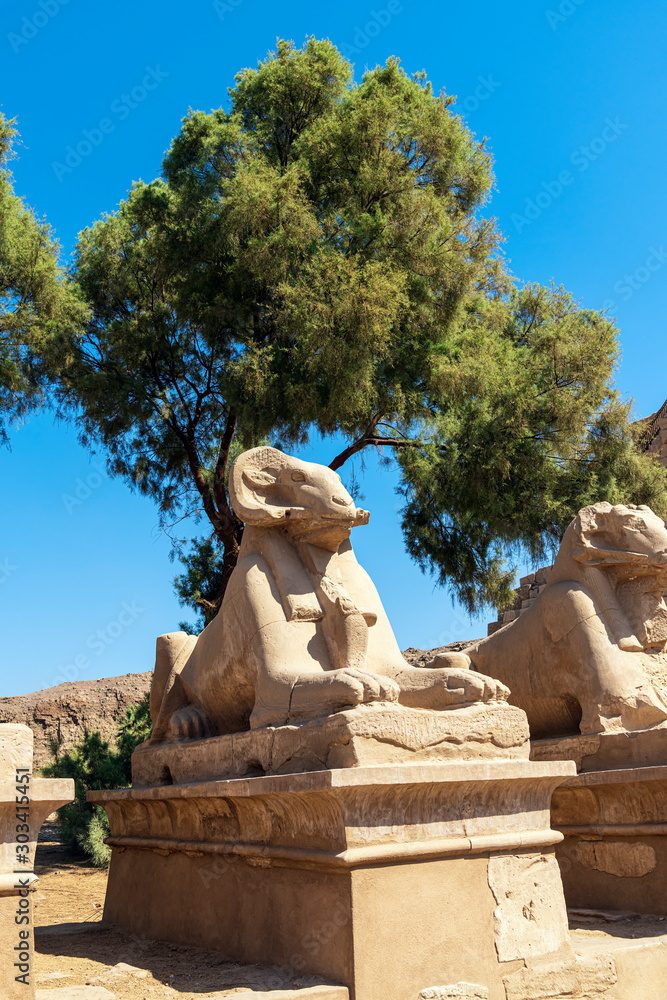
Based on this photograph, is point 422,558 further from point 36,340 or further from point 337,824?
point 337,824

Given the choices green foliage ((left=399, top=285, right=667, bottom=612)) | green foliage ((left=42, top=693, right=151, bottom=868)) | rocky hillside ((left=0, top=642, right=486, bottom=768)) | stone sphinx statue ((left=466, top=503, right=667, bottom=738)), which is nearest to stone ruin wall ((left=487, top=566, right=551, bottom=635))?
green foliage ((left=399, top=285, right=667, bottom=612))

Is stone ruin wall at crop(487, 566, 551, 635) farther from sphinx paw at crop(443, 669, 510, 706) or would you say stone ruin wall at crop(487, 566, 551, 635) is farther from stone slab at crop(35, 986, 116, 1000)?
stone slab at crop(35, 986, 116, 1000)

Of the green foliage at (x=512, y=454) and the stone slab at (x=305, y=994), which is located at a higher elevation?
the green foliage at (x=512, y=454)

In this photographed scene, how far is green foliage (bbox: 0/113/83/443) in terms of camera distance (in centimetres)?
810

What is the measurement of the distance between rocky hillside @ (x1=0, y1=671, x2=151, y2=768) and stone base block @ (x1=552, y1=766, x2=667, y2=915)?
10.3m

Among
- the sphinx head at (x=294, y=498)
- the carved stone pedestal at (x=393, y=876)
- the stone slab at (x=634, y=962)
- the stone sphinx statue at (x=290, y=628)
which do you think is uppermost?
the sphinx head at (x=294, y=498)

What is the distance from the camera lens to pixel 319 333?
7.68 m

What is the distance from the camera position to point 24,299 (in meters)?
8.28

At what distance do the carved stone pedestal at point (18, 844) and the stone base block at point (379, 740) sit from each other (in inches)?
32.6

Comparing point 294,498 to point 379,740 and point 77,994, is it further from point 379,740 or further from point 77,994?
point 77,994

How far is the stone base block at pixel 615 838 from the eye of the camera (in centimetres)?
362

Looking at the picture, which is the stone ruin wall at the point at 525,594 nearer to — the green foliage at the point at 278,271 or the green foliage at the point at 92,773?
the green foliage at the point at 278,271

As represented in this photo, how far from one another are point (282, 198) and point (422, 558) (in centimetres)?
387

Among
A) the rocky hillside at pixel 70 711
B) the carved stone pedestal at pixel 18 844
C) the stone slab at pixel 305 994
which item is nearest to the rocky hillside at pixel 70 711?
the rocky hillside at pixel 70 711
